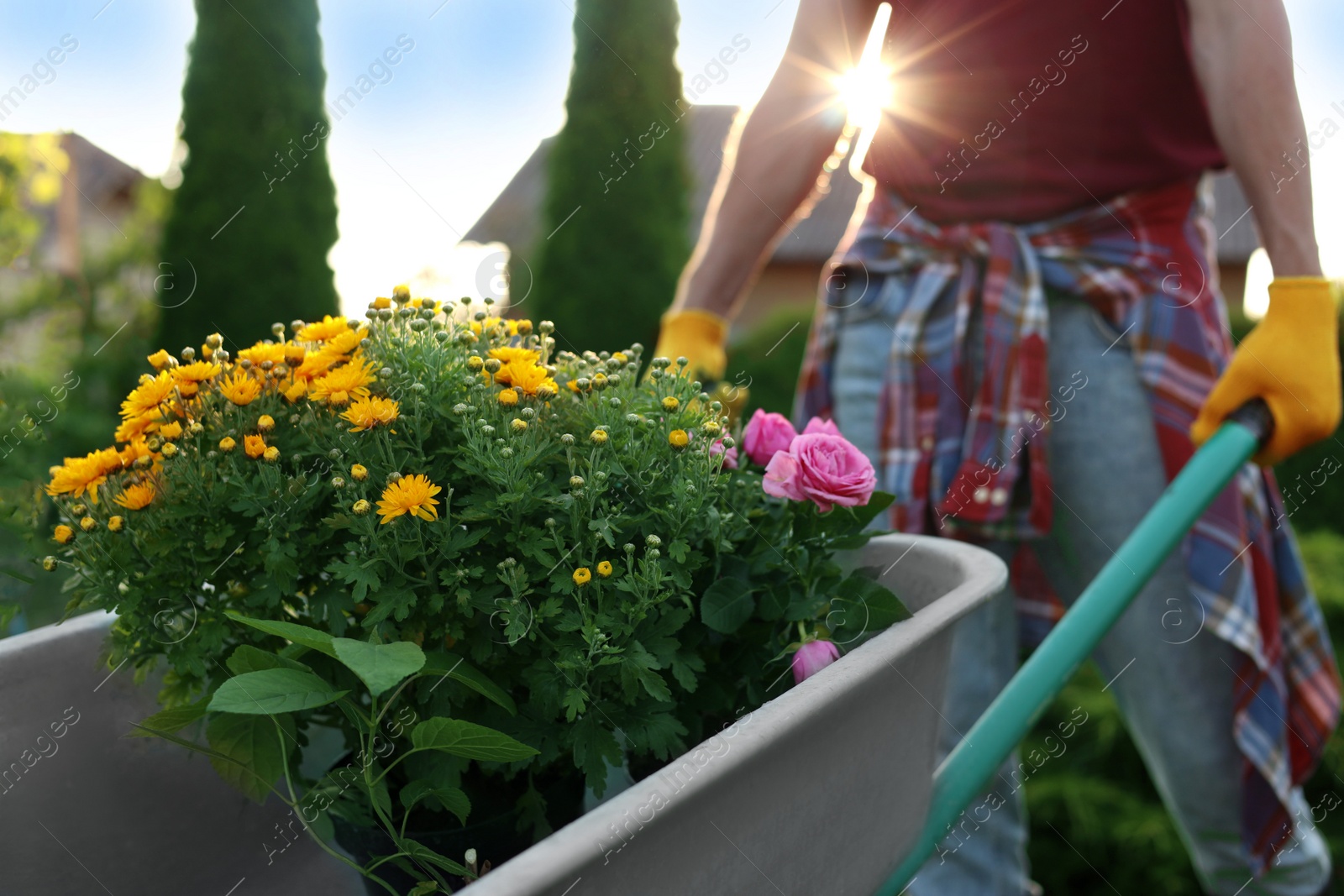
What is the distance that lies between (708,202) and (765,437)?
475 inches

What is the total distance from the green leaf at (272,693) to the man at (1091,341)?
0.97m

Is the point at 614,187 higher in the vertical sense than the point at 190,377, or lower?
higher

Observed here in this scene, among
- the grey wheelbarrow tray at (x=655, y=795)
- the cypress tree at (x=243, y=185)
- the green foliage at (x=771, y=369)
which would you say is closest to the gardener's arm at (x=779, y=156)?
the grey wheelbarrow tray at (x=655, y=795)

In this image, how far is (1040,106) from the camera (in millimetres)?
1523

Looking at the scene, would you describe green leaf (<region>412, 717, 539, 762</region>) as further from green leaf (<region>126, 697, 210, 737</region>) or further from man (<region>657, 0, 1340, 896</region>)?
man (<region>657, 0, 1340, 896</region>)

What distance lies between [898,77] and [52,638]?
59.6 inches

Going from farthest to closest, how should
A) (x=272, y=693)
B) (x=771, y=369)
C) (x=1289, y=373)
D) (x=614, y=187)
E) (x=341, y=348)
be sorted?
(x=614, y=187) → (x=771, y=369) → (x=1289, y=373) → (x=341, y=348) → (x=272, y=693)

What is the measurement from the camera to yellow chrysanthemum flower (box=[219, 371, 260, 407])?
2.83 feet

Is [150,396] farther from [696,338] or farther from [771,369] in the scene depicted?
[771,369]

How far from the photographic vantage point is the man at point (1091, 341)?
1.43 m

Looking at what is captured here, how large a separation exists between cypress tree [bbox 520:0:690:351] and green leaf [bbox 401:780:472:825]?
5655mm

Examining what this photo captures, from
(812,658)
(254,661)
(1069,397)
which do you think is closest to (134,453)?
(254,661)

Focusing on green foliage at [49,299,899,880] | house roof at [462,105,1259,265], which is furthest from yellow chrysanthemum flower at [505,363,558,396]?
house roof at [462,105,1259,265]

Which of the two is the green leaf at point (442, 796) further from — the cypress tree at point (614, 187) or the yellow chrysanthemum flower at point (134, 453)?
the cypress tree at point (614, 187)
